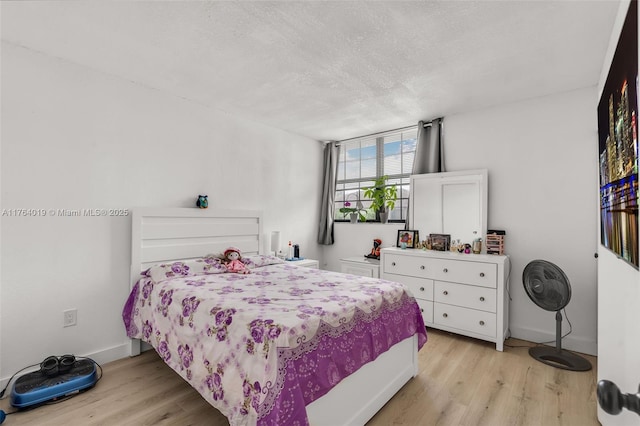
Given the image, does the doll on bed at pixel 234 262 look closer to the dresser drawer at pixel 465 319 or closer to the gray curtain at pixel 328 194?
the gray curtain at pixel 328 194

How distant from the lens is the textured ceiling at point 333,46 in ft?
6.33

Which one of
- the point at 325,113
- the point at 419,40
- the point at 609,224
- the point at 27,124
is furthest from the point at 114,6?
the point at 609,224

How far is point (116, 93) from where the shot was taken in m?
2.85

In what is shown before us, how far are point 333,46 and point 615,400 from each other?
2.38 meters

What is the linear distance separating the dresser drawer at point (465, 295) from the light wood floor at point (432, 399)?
A: 505 mm

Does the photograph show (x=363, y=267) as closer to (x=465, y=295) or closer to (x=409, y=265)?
(x=409, y=265)

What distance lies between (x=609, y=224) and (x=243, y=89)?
118 inches

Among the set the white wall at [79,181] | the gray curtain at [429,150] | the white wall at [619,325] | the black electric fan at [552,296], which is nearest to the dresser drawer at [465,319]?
the black electric fan at [552,296]

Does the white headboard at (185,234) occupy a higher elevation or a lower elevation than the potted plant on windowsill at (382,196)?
lower

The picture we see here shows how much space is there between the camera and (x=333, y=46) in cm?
231

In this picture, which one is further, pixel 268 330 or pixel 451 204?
pixel 451 204

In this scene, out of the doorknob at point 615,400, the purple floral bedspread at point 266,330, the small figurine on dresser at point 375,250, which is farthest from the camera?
the small figurine on dresser at point 375,250

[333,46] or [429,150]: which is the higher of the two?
[333,46]

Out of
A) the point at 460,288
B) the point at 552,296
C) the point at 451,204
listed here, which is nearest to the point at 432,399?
the point at 460,288
